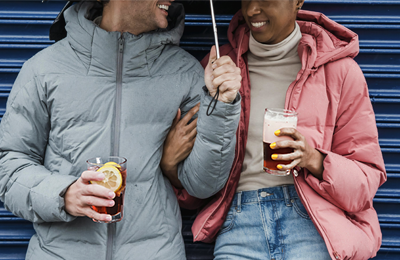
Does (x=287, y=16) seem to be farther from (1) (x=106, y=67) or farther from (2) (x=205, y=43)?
(1) (x=106, y=67)

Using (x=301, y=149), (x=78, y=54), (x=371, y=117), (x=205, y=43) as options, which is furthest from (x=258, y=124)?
(x=78, y=54)

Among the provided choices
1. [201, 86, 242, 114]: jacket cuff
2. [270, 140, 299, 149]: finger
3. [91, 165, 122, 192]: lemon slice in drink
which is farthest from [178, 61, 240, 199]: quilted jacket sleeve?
[91, 165, 122, 192]: lemon slice in drink

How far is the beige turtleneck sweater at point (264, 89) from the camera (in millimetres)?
2520

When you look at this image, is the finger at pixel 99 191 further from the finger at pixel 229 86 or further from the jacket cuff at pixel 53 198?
the finger at pixel 229 86

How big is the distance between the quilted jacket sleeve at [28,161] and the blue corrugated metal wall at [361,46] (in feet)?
2.55

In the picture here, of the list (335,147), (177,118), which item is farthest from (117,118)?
(335,147)

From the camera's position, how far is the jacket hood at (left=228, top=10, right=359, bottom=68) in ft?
7.93

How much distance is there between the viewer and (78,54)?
2428mm

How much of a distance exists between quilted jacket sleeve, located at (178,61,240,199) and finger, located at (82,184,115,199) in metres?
0.59

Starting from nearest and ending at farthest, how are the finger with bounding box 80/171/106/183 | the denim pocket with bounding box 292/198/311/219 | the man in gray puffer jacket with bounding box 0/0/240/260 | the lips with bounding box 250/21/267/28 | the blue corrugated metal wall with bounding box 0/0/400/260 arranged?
1. the finger with bounding box 80/171/106/183
2. the man in gray puffer jacket with bounding box 0/0/240/260
3. the denim pocket with bounding box 292/198/311/219
4. the lips with bounding box 250/21/267/28
5. the blue corrugated metal wall with bounding box 0/0/400/260

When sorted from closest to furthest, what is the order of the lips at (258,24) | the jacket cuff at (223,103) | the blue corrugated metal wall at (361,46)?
the jacket cuff at (223,103) < the lips at (258,24) < the blue corrugated metal wall at (361,46)

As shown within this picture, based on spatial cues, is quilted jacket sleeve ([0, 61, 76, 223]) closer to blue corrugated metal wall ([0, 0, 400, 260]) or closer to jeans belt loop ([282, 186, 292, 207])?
blue corrugated metal wall ([0, 0, 400, 260])

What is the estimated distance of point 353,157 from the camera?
238 cm

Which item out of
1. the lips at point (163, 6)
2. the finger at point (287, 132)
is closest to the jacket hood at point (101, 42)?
the lips at point (163, 6)
